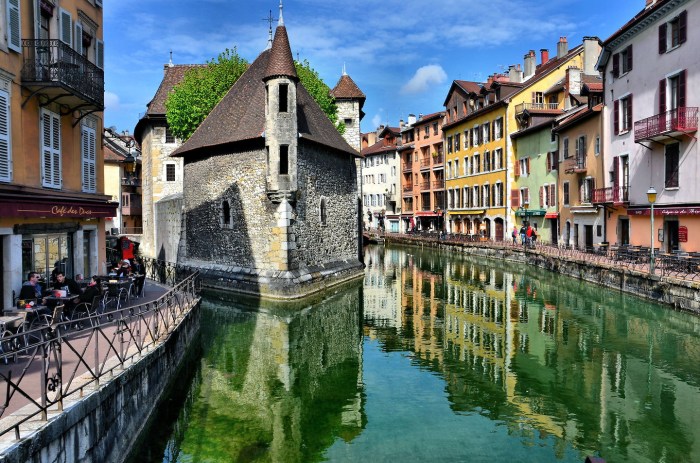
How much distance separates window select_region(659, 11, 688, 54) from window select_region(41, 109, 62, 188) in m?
22.5

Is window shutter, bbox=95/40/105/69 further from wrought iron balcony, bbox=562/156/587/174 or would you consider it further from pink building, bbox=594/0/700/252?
wrought iron balcony, bbox=562/156/587/174

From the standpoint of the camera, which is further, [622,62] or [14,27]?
[622,62]

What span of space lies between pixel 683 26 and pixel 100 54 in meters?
21.4

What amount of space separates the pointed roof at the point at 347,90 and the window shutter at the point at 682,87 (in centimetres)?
2019

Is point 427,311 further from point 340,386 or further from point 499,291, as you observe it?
point 340,386

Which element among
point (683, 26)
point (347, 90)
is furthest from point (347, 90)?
point (683, 26)

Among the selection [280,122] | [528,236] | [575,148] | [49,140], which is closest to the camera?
[49,140]

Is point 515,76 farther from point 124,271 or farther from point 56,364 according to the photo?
point 56,364

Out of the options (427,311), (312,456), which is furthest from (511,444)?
(427,311)

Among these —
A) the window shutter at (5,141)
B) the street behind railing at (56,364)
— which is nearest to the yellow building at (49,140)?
the window shutter at (5,141)

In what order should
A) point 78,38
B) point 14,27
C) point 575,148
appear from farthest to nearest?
point 575,148
point 78,38
point 14,27

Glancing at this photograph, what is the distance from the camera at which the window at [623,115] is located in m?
26.2

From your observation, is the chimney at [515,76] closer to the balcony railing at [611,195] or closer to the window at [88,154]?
the balcony railing at [611,195]

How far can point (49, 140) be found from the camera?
1280 centimetres
